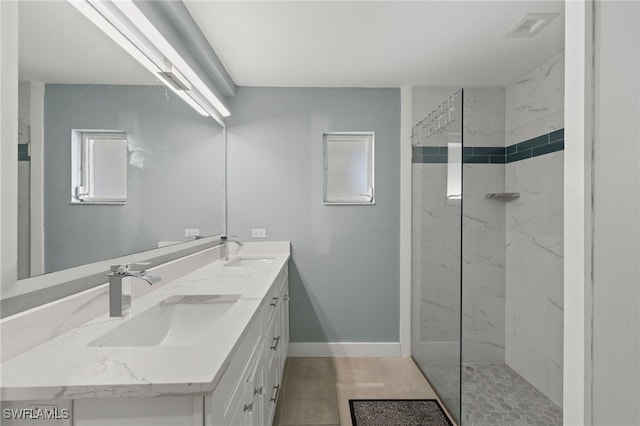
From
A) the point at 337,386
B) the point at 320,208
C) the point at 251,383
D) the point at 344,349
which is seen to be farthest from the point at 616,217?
the point at 344,349

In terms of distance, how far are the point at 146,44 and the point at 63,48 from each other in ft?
1.99

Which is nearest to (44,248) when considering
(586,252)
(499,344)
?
(586,252)

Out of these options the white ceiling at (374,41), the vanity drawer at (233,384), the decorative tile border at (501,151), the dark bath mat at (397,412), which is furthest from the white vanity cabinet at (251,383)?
the white ceiling at (374,41)

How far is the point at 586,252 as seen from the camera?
58 centimetres

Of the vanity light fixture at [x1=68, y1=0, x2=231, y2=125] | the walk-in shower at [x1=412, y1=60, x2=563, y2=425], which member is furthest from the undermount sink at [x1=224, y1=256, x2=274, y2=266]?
the walk-in shower at [x1=412, y1=60, x2=563, y2=425]

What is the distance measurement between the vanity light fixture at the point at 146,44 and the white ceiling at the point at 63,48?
0.05m

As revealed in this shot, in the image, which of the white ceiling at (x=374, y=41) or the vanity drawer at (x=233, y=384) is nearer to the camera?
the vanity drawer at (x=233, y=384)

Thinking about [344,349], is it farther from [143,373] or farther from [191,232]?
[143,373]

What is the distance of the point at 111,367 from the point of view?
0.85 metres

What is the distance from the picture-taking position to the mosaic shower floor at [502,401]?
217 cm

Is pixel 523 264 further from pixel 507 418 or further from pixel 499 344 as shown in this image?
pixel 507 418

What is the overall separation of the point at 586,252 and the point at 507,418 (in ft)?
7.31

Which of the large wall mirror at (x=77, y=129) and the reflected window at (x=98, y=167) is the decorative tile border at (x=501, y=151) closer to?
the large wall mirror at (x=77, y=129)

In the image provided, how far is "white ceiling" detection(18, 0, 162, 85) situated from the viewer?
99 centimetres
